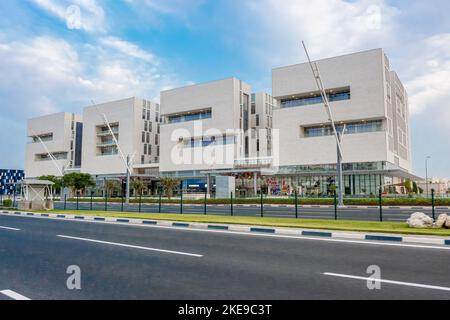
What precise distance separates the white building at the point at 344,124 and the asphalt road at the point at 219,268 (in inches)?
1979

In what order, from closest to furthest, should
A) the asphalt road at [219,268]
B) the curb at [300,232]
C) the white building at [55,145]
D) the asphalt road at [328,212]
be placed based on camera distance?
the asphalt road at [219,268]
the curb at [300,232]
the asphalt road at [328,212]
the white building at [55,145]

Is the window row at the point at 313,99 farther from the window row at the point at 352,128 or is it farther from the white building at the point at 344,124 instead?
the window row at the point at 352,128

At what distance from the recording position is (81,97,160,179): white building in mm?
81625

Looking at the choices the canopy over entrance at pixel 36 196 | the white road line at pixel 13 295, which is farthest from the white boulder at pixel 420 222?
the canopy over entrance at pixel 36 196

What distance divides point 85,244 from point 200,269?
15.5 feet

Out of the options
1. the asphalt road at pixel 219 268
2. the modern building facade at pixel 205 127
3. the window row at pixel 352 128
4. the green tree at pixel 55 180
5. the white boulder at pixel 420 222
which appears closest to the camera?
the asphalt road at pixel 219 268

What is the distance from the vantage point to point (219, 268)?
22.2 ft

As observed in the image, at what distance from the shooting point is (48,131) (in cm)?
9588

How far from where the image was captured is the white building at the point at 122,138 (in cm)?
8162

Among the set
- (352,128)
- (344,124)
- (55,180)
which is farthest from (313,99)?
(55,180)

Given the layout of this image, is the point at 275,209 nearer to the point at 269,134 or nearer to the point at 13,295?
the point at 13,295

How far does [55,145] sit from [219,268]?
Answer: 319ft

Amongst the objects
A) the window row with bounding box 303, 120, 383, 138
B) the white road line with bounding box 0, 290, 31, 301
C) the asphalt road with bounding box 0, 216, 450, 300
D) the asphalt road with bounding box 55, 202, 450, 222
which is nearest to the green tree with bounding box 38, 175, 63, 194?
the asphalt road with bounding box 55, 202, 450, 222
